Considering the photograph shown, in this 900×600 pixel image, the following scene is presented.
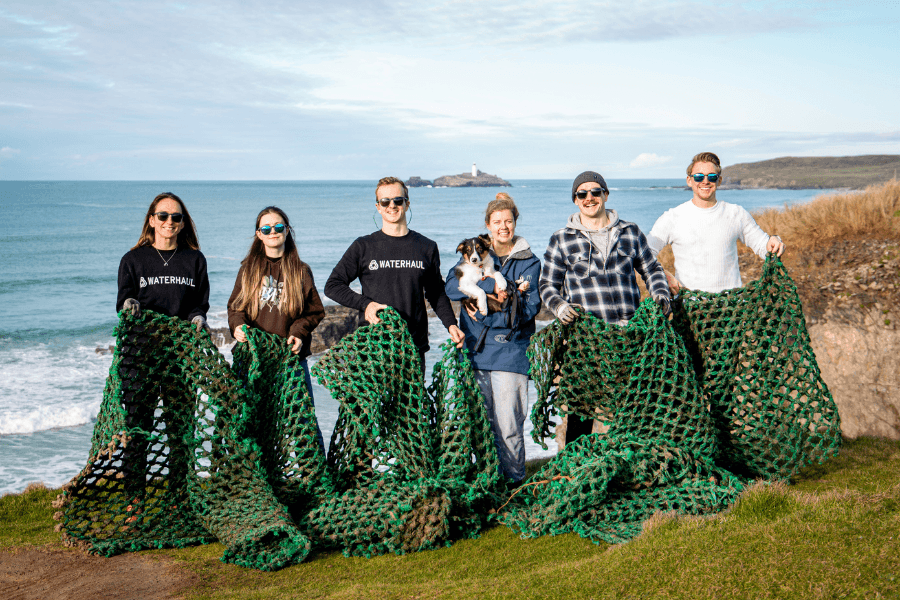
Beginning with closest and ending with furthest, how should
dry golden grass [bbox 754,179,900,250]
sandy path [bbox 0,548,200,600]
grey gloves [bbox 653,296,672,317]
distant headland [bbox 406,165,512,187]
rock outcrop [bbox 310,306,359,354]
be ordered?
1. sandy path [bbox 0,548,200,600]
2. grey gloves [bbox 653,296,672,317]
3. dry golden grass [bbox 754,179,900,250]
4. rock outcrop [bbox 310,306,359,354]
5. distant headland [bbox 406,165,512,187]

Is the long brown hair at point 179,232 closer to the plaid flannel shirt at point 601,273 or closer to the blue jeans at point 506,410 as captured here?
the blue jeans at point 506,410

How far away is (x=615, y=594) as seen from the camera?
3.31 meters

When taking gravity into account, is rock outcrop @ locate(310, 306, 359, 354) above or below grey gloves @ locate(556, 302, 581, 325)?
below

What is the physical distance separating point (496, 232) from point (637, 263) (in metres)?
1.09

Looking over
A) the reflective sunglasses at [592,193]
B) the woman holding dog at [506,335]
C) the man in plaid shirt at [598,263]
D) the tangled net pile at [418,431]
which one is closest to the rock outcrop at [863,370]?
the tangled net pile at [418,431]

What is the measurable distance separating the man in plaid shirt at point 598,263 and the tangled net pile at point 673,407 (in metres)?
0.19

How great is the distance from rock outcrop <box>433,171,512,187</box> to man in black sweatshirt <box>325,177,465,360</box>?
18422 centimetres

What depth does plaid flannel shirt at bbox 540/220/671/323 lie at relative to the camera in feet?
16.3

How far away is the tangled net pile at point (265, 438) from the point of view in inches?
185

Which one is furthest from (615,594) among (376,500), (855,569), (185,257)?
(185,257)

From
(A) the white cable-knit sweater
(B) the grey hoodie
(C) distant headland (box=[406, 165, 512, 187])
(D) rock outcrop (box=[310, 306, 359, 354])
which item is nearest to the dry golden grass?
(A) the white cable-knit sweater

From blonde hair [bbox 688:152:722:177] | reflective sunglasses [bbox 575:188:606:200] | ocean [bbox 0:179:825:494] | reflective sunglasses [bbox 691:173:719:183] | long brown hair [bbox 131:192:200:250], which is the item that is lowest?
ocean [bbox 0:179:825:494]

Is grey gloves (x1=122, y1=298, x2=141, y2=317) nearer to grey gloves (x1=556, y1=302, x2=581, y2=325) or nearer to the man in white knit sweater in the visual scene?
grey gloves (x1=556, y1=302, x2=581, y2=325)

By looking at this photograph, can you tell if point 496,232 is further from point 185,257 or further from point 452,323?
point 185,257
